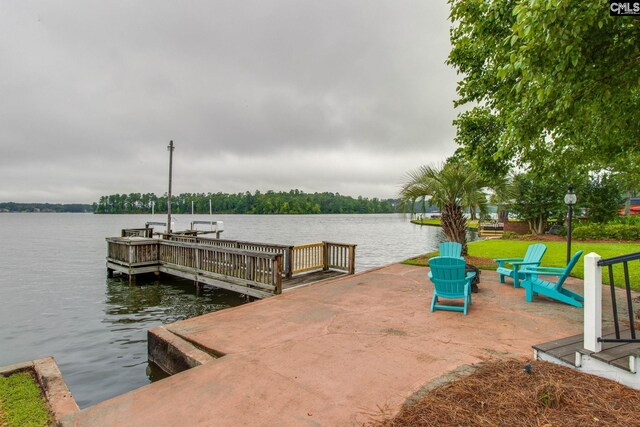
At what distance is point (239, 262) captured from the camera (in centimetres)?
843

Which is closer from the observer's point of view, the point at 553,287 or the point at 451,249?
the point at 553,287

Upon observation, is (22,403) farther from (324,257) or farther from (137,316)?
(324,257)

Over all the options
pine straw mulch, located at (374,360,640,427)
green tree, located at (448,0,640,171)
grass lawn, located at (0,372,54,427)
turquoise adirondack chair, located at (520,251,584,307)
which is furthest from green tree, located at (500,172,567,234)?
grass lawn, located at (0,372,54,427)

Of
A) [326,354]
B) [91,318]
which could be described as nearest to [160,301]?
[91,318]

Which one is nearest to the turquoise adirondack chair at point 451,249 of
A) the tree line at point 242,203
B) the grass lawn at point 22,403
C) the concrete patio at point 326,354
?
the concrete patio at point 326,354

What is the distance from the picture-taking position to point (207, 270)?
9.50 m

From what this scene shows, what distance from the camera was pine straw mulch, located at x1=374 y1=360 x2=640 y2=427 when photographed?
2150 mm

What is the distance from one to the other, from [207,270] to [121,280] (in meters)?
5.02

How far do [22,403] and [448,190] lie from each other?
10432mm

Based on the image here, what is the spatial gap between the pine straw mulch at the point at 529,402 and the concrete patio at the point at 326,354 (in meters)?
0.32

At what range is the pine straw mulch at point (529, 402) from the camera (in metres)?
2.15

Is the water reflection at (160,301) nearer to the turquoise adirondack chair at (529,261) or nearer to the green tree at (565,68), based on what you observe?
the turquoise adirondack chair at (529,261)

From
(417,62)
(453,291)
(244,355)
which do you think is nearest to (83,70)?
(417,62)

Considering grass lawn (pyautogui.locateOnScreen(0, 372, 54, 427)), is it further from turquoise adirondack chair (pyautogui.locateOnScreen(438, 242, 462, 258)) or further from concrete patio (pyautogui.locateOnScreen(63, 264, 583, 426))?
turquoise adirondack chair (pyautogui.locateOnScreen(438, 242, 462, 258))
